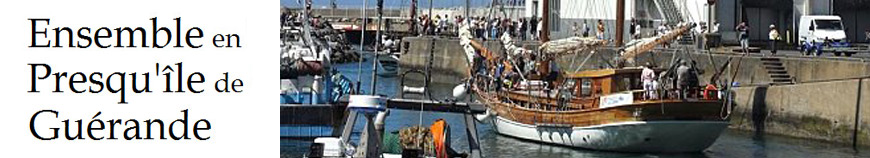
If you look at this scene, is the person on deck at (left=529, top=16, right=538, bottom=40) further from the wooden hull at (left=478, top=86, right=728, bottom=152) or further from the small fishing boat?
the wooden hull at (left=478, top=86, right=728, bottom=152)

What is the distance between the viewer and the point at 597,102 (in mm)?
27859

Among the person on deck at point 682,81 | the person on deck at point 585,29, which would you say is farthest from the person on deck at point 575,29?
the person on deck at point 682,81

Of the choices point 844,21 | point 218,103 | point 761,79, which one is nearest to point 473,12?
point 844,21

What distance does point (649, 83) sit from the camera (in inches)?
1061

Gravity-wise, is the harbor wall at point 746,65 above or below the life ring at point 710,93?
above

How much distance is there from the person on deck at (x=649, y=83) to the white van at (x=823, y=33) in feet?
41.7

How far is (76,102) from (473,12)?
7784cm

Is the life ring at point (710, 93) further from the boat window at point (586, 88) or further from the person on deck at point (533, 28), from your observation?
the person on deck at point (533, 28)

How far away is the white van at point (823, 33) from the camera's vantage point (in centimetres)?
4016

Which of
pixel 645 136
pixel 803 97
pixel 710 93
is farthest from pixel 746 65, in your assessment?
pixel 645 136

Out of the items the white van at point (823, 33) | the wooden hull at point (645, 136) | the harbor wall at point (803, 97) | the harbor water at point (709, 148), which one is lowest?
the harbor water at point (709, 148)

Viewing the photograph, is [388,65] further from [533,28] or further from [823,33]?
[823,33]

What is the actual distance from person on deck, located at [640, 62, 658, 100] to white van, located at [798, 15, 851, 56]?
1270 cm

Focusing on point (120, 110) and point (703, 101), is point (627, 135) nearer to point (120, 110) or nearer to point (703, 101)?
point (703, 101)
